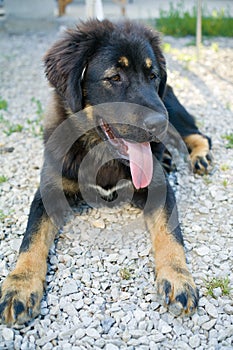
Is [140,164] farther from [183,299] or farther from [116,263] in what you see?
[183,299]

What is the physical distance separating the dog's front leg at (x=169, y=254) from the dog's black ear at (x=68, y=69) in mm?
867

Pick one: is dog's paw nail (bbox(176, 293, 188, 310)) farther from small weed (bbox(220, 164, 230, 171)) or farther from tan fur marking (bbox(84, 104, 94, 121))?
small weed (bbox(220, 164, 230, 171))

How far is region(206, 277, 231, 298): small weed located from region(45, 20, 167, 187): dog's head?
0.93 meters

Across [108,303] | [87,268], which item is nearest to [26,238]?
[87,268]

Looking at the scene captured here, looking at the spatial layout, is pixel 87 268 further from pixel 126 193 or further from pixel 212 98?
pixel 212 98

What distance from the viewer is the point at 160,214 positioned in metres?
3.21

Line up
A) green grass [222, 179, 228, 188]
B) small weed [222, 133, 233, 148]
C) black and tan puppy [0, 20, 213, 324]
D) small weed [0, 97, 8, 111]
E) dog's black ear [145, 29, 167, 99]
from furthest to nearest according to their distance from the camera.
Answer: small weed [0, 97, 8, 111]
small weed [222, 133, 233, 148]
green grass [222, 179, 228, 188]
dog's black ear [145, 29, 167, 99]
black and tan puppy [0, 20, 213, 324]

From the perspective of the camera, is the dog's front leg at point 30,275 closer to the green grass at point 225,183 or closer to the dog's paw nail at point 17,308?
the dog's paw nail at point 17,308

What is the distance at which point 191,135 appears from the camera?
4.59 meters

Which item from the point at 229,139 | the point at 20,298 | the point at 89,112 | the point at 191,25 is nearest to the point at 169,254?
the point at 20,298

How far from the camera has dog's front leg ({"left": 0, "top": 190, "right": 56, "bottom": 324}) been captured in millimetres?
2523

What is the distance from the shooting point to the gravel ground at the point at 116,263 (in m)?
2.53

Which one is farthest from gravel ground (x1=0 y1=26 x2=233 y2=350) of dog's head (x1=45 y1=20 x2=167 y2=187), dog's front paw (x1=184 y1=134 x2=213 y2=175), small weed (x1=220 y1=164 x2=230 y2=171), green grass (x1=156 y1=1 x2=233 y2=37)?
green grass (x1=156 y1=1 x2=233 y2=37)

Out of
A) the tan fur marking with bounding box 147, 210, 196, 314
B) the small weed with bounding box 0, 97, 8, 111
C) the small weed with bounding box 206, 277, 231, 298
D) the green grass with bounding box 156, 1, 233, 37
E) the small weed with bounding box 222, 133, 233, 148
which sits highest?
the green grass with bounding box 156, 1, 233, 37
